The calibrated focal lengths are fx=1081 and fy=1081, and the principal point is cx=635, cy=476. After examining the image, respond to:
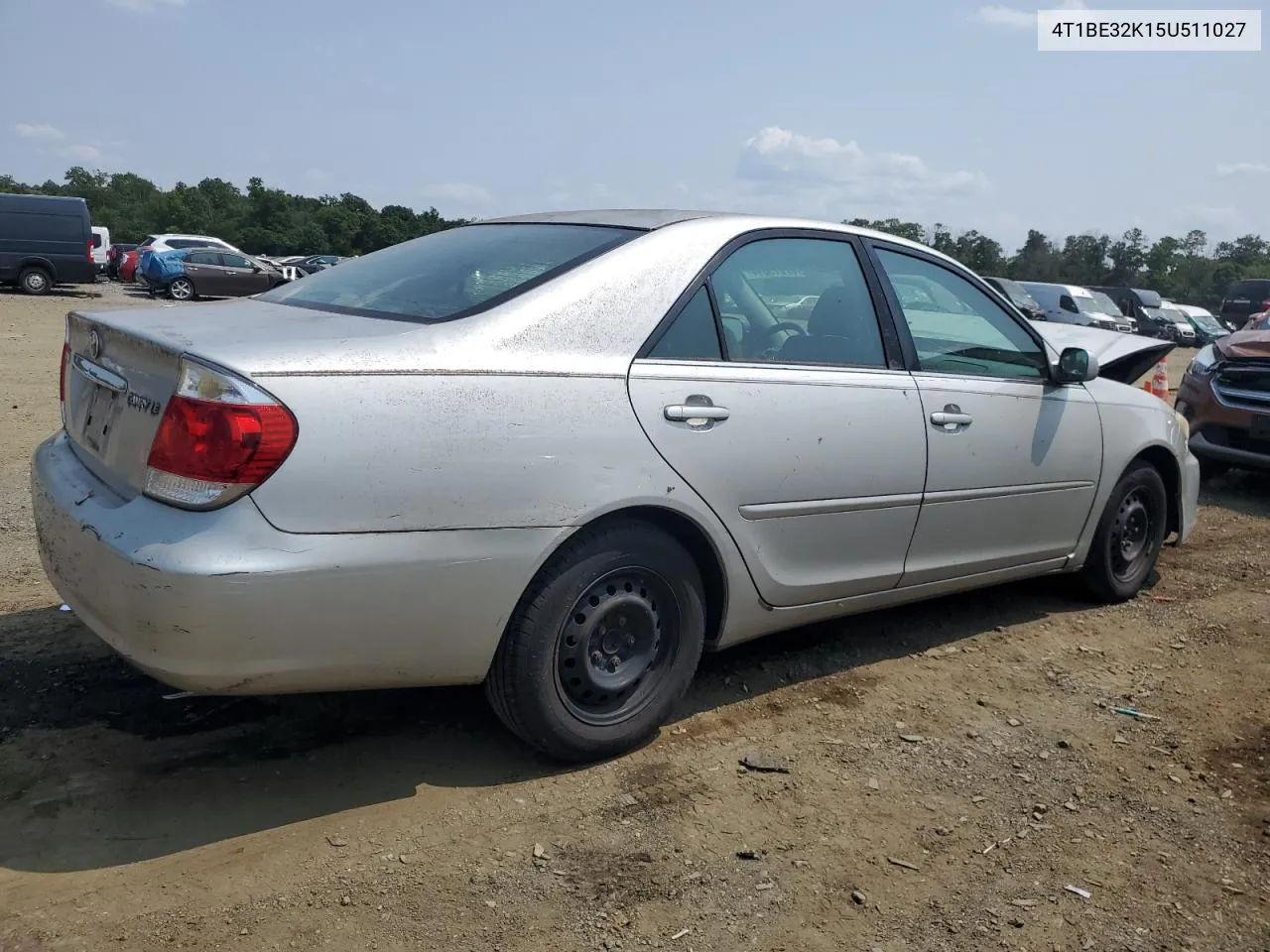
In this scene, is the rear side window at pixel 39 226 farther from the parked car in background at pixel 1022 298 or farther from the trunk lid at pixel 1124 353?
the trunk lid at pixel 1124 353

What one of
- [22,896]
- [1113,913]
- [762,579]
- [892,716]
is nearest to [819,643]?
[892,716]

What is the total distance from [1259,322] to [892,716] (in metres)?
6.80

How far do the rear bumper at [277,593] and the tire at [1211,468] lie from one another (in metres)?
6.41

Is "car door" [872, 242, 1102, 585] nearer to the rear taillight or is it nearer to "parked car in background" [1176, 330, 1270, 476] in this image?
the rear taillight

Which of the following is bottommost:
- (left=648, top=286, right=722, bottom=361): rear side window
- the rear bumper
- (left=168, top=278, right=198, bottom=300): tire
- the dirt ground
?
the dirt ground

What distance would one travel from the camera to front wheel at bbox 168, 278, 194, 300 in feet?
83.9

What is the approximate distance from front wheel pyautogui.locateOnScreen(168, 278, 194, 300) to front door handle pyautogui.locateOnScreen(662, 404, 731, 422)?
82.4ft

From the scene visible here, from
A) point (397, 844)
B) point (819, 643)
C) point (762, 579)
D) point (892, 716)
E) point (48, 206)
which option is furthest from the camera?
point (48, 206)

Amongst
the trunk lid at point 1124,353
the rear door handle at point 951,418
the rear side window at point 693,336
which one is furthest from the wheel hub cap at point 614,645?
the trunk lid at point 1124,353

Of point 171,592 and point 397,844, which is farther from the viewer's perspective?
point 397,844

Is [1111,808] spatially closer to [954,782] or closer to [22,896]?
[954,782]

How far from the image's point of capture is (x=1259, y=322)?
8641 millimetres

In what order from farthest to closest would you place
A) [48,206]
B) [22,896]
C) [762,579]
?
[48,206] < [762,579] < [22,896]

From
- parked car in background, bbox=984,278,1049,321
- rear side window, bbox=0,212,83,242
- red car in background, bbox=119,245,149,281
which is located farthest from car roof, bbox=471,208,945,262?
red car in background, bbox=119,245,149,281
